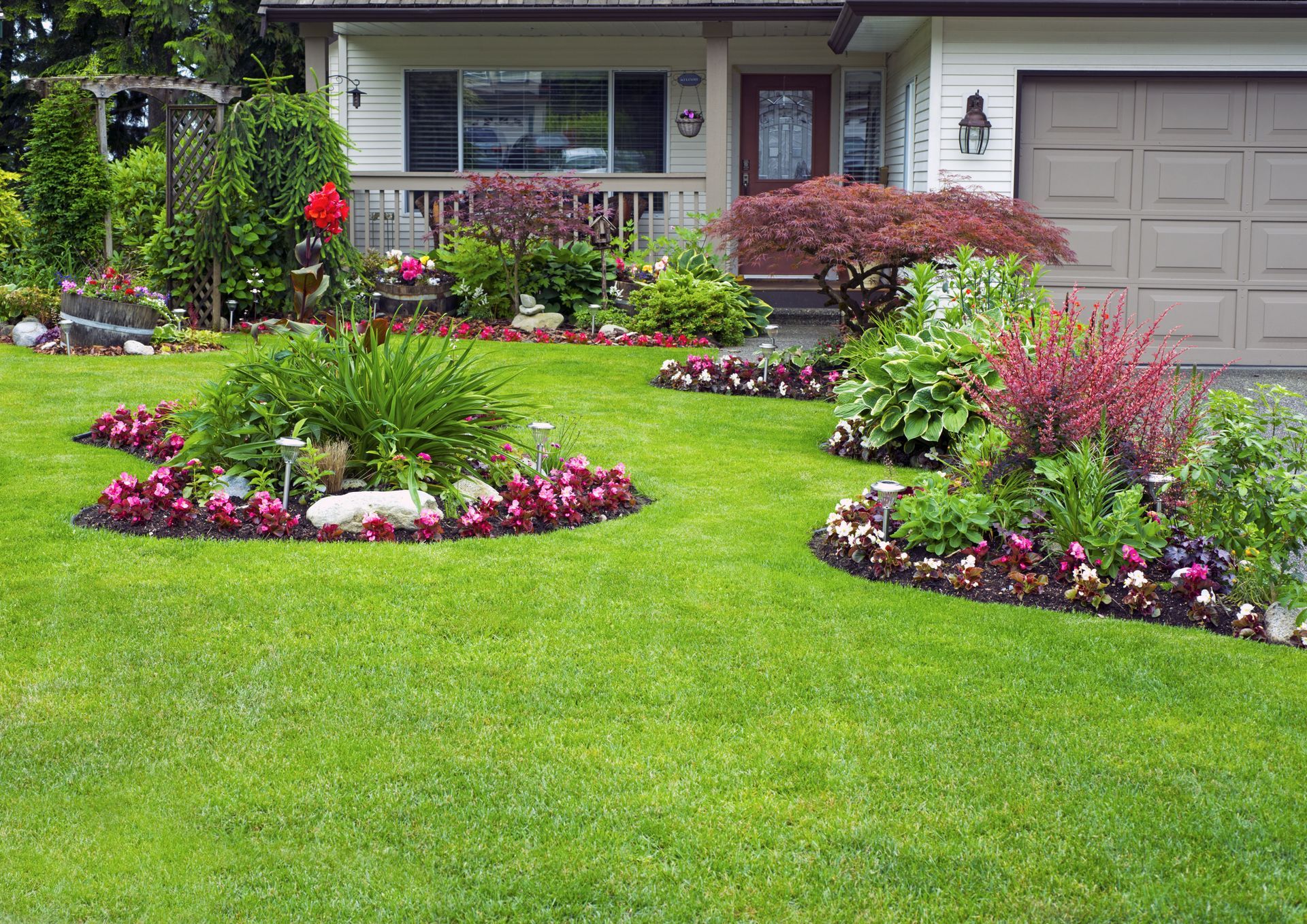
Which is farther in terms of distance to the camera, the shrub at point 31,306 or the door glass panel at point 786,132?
the door glass panel at point 786,132

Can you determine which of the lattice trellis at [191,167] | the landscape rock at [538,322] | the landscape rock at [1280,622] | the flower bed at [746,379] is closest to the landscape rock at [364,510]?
the landscape rock at [1280,622]

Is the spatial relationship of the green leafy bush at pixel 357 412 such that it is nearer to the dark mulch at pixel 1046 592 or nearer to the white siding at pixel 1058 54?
the dark mulch at pixel 1046 592

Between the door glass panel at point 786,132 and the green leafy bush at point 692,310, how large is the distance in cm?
382

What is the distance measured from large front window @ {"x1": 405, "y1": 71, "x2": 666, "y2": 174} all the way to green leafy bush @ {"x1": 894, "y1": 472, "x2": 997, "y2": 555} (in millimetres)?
11086

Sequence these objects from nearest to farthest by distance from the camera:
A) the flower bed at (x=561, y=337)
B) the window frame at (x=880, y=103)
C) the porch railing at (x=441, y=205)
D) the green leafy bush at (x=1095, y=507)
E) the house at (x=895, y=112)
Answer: the green leafy bush at (x=1095, y=507) < the house at (x=895, y=112) < the flower bed at (x=561, y=337) < the porch railing at (x=441, y=205) < the window frame at (x=880, y=103)

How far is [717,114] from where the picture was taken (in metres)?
13.4

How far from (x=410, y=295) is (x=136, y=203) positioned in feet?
11.7

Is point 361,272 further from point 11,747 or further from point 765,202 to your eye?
point 11,747

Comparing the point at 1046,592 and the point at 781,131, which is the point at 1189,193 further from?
the point at 1046,592

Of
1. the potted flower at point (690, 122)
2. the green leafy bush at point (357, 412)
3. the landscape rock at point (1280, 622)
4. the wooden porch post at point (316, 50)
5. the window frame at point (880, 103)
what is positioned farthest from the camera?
the potted flower at point (690, 122)

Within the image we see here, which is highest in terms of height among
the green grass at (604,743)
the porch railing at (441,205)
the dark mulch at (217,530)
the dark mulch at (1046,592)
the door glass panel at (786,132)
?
the door glass panel at (786,132)

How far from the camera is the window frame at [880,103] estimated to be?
15.1 m

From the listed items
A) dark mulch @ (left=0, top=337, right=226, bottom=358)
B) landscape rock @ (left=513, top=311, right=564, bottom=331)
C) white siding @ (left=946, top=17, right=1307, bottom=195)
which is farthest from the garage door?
dark mulch @ (left=0, top=337, right=226, bottom=358)

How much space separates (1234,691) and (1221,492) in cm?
108
